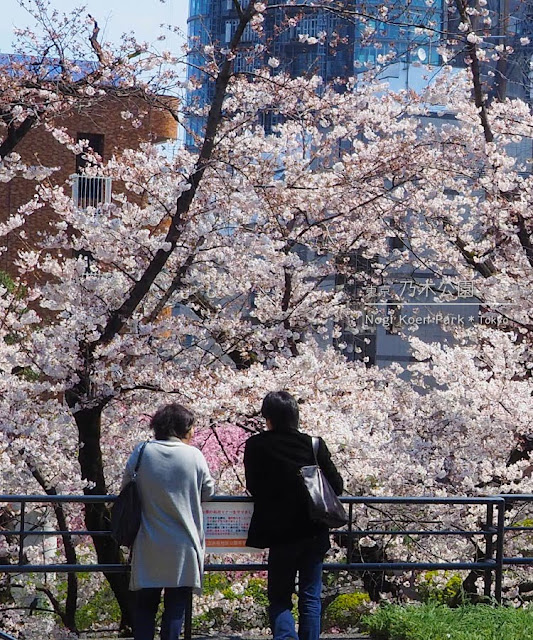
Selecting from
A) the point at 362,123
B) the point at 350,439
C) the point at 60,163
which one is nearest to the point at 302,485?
the point at 350,439

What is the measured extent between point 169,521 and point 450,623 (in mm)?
1863

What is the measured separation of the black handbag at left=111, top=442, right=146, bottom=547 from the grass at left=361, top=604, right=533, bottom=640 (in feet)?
Answer: 5.80

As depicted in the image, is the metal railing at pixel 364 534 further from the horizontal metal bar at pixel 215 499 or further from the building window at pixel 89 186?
the building window at pixel 89 186

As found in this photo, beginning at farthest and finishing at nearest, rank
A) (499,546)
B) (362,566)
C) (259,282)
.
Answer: (259,282) → (499,546) → (362,566)

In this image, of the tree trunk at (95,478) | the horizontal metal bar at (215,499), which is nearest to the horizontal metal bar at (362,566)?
the horizontal metal bar at (215,499)

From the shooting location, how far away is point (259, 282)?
36.6 feet

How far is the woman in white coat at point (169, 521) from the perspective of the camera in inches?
178

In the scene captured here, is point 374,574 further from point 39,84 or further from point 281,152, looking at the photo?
point 39,84

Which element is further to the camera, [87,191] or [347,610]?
[87,191]

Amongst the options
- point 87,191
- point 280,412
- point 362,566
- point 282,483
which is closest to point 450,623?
point 362,566

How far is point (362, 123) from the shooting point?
12.8m

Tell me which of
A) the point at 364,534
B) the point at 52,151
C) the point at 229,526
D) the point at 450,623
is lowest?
the point at 450,623

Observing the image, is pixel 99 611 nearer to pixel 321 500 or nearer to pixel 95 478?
pixel 95 478

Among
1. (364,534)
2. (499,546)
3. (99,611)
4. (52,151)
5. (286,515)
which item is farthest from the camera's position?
(52,151)
